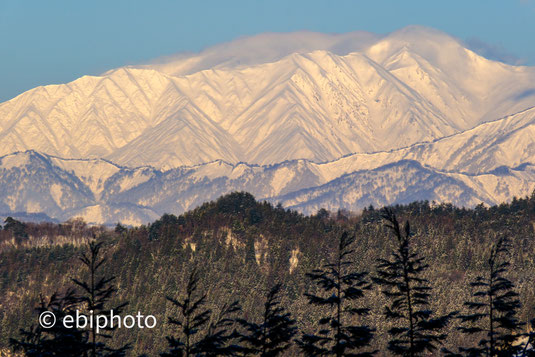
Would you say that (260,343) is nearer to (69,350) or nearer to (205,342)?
(205,342)

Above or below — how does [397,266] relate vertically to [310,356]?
above

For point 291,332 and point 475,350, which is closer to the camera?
point 475,350

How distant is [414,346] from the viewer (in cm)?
7862

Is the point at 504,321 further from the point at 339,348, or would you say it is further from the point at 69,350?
the point at 69,350

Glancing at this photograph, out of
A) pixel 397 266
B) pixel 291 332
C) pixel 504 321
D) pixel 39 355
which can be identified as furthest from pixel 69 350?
pixel 504 321

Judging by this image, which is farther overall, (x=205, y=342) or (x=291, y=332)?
(x=291, y=332)

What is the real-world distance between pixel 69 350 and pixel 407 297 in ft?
84.2

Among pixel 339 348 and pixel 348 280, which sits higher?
pixel 348 280

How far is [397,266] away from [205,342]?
50.2 feet

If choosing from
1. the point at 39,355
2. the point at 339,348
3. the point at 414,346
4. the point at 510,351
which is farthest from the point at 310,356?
the point at 39,355

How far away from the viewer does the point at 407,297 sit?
8288 centimetres

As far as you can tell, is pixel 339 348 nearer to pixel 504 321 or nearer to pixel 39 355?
pixel 504 321

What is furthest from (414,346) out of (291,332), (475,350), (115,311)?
(115,311)

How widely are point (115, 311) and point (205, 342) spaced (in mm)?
7500
